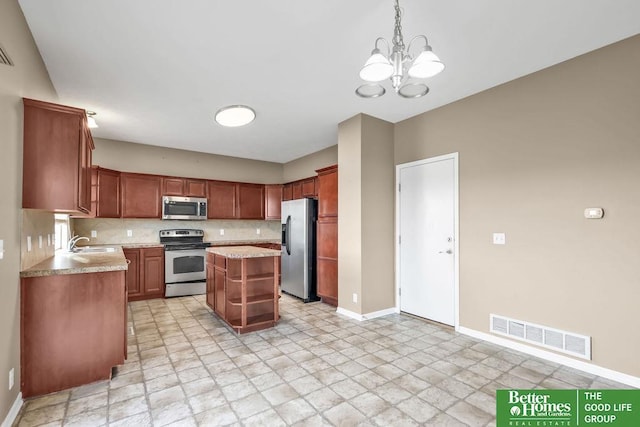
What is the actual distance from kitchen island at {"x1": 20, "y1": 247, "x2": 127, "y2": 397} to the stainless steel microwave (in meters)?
3.19

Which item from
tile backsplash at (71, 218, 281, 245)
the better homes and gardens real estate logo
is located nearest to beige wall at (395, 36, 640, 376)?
the better homes and gardens real estate logo

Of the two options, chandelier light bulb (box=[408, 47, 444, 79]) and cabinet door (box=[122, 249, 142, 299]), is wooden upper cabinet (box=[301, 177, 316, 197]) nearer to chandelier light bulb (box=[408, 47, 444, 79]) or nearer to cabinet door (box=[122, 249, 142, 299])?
cabinet door (box=[122, 249, 142, 299])

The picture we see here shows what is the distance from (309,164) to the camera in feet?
21.2

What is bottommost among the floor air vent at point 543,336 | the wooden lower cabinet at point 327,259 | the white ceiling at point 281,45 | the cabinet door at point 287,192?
the floor air vent at point 543,336

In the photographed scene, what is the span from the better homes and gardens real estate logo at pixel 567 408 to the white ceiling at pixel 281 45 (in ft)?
8.95

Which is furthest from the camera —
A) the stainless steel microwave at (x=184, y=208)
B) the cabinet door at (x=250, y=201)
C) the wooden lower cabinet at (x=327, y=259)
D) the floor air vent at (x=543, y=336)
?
the cabinet door at (x=250, y=201)

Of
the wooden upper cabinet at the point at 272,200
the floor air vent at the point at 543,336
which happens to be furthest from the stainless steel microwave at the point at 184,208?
the floor air vent at the point at 543,336

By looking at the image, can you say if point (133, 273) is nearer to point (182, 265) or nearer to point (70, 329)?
point (182, 265)

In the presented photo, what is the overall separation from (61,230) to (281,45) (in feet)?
13.1

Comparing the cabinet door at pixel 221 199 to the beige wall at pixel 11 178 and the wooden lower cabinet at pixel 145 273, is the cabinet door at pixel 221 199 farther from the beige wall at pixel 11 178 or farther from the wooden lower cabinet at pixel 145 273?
the beige wall at pixel 11 178

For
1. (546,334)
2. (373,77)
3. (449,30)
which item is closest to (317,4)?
(373,77)

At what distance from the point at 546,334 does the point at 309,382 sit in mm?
2269

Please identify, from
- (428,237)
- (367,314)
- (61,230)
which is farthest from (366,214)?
(61,230)

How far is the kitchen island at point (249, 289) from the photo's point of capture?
3.60 m
